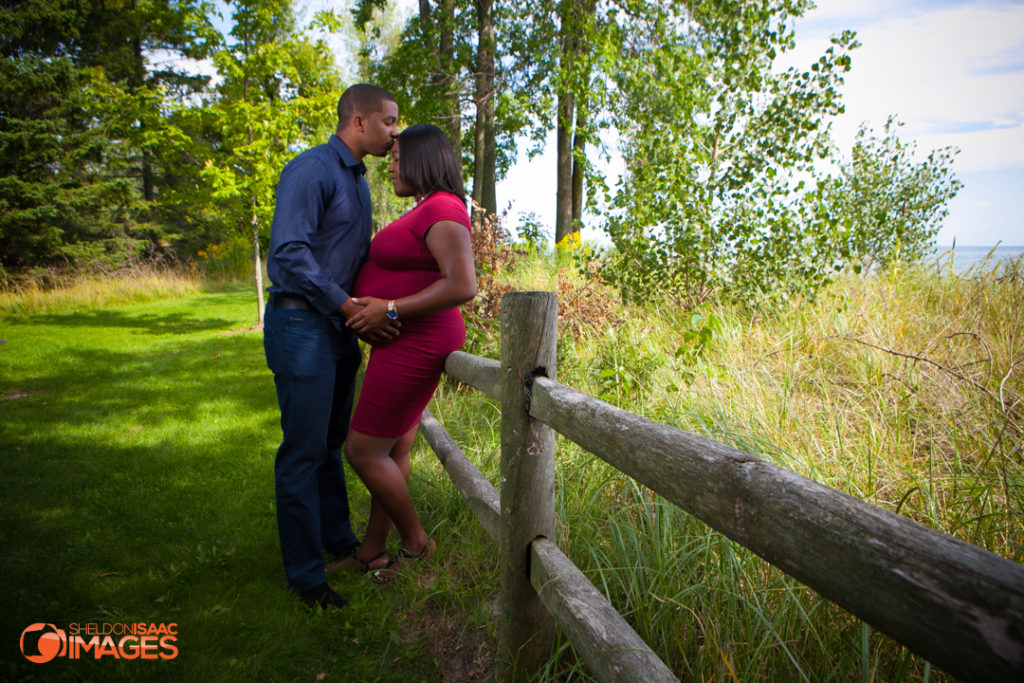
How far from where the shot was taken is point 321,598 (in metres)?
2.64

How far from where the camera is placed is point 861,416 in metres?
3.05

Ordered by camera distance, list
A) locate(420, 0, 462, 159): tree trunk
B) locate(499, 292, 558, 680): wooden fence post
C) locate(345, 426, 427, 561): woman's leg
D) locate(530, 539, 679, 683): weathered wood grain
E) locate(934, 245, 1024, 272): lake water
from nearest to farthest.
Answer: locate(530, 539, 679, 683): weathered wood grain → locate(499, 292, 558, 680): wooden fence post → locate(345, 426, 427, 561): woman's leg → locate(934, 245, 1024, 272): lake water → locate(420, 0, 462, 159): tree trunk

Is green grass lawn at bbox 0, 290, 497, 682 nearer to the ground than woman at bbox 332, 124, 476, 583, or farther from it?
nearer to the ground

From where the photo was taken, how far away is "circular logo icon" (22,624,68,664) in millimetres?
2283

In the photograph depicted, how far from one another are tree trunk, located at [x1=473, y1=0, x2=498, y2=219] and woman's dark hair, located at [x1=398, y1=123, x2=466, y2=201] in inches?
354

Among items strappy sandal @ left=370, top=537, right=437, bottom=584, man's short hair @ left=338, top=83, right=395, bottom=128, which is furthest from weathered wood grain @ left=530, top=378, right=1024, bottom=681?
man's short hair @ left=338, top=83, right=395, bottom=128

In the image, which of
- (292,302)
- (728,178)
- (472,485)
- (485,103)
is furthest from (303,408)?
(485,103)

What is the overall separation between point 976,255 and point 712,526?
5734mm

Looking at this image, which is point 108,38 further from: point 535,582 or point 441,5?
point 535,582

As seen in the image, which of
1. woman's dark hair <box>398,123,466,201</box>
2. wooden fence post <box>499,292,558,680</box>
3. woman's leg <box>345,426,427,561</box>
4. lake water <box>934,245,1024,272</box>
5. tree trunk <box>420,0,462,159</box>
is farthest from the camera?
tree trunk <box>420,0,462,159</box>

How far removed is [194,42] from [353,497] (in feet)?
30.3

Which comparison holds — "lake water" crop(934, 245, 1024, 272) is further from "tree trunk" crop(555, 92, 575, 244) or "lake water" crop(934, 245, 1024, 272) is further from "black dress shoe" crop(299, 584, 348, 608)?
"tree trunk" crop(555, 92, 575, 244)

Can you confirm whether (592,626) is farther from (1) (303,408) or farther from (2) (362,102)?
(2) (362,102)

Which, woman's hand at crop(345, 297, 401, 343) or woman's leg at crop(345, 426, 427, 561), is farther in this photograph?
woman's leg at crop(345, 426, 427, 561)
